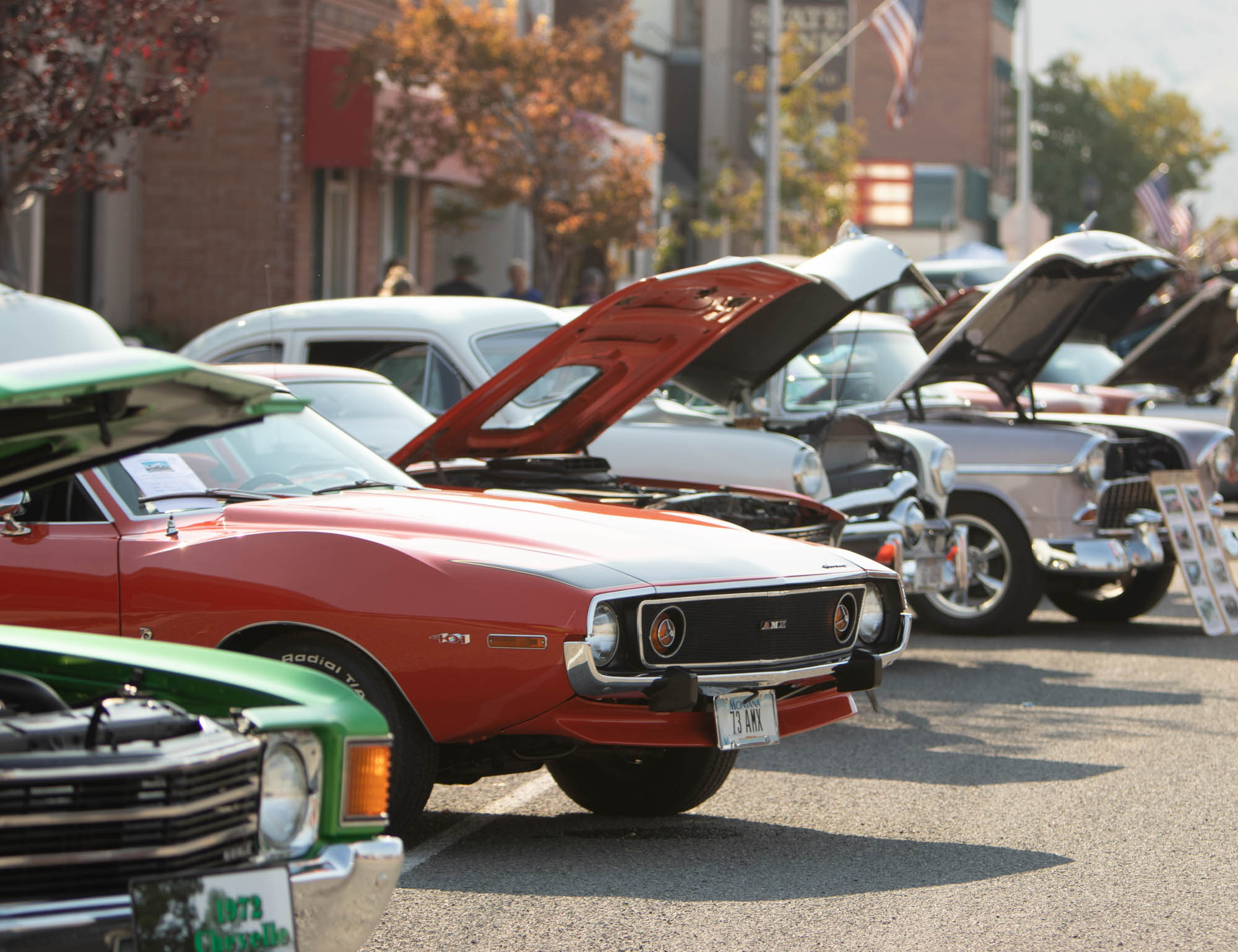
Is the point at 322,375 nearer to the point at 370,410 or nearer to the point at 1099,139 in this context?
the point at 370,410

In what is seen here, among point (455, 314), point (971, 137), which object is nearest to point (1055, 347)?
point (455, 314)

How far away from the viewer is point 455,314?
33.9 ft

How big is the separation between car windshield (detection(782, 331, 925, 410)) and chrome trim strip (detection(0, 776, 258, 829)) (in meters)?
7.76

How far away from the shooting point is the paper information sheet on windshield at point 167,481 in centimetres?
602

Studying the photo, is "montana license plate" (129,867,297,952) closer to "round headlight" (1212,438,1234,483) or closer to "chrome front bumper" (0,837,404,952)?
"chrome front bumper" (0,837,404,952)

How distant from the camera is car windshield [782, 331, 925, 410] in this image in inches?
447

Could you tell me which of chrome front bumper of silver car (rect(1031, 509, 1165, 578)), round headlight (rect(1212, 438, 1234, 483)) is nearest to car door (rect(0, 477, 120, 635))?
chrome front bumper of silver car (rect(1031, 509, 1165, 578))

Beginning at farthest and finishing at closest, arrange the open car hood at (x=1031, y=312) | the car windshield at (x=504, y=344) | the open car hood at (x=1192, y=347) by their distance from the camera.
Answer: the open car hood at (x=1192, y=347) < the open car hood at (x=1031, y=312) < the car windshield at (x=504, y=344)

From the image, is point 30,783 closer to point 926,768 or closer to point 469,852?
point 469,852

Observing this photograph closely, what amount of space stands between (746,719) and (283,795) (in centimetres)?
219

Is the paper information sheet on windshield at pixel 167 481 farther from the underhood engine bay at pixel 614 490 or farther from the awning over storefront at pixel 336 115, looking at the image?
the awning over storefront at pixel 336 115

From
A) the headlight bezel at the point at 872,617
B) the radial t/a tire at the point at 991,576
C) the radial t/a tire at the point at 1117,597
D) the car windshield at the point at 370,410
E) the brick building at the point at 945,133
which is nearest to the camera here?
the headlight bezel at the point at 872,617

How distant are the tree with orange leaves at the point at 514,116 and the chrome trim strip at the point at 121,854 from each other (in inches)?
660

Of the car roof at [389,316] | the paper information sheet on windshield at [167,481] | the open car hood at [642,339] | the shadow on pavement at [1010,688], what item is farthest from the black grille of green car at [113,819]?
the car roof at [389,316]
